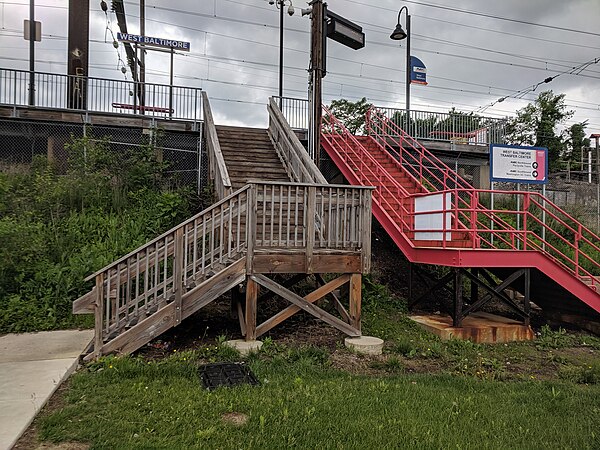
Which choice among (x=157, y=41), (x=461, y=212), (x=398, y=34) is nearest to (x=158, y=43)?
(x=157, y=41)

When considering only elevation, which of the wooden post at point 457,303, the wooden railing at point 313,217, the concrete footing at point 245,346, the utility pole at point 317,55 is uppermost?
the utility pole at point 317,55

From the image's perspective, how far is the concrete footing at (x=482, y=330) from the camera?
25.8ft

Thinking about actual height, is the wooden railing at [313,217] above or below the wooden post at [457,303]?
above

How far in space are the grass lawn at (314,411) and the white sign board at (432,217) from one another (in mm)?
3516

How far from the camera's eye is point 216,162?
9.76m

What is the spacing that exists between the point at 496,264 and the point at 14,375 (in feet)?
23.5

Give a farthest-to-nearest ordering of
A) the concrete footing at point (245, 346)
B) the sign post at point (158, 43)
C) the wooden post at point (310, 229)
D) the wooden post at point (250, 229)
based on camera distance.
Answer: the sign post at point (158, 43) → the wooden post at point (310, 229) → the wooden post at point (250, 229) → the concrete footing at point (245, 346)

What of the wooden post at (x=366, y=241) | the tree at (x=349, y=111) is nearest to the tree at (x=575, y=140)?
the tree at (x=349, y=111)

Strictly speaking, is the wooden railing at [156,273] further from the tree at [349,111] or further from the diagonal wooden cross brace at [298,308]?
the tree at [349,111]

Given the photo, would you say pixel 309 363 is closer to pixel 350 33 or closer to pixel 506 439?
pixel 506 439

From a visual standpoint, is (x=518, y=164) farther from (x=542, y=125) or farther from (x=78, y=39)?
(x=542, y=125)

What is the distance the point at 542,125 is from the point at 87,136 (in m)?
25.7

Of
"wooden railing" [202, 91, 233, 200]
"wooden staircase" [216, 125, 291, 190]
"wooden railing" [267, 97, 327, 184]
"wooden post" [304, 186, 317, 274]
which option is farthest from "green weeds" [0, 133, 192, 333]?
"wooden post" [304, 186, 317, 274]

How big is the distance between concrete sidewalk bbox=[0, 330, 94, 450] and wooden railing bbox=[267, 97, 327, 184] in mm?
4671
